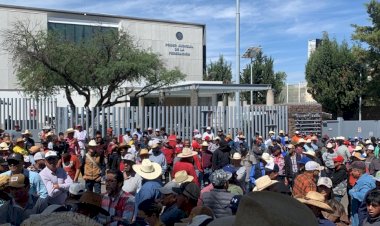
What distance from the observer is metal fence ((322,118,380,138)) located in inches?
1109

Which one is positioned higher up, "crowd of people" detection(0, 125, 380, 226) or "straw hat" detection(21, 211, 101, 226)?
"straw hat" detection(21, 211, 101, 226)

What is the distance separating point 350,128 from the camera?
28.6 m

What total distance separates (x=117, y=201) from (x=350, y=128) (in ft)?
80.4

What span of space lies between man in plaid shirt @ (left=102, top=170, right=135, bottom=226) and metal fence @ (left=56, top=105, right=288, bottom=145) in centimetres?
1517

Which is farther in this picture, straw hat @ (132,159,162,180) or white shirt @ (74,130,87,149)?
white shirt @ (74,130,87,149)

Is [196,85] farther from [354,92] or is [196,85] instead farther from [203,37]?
[203,37]

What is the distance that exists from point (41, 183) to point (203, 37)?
186 ft

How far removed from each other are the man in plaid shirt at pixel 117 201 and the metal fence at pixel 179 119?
49.8 ft

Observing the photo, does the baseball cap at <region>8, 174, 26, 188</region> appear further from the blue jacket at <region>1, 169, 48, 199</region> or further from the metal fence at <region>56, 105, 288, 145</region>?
the metal fence at <region>56, 105, 288, 145</region>

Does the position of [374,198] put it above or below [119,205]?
above

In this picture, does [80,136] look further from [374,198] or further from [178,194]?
[374,198]

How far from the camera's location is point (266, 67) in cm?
5403

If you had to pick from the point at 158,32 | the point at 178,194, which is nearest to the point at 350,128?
the point at 178,194

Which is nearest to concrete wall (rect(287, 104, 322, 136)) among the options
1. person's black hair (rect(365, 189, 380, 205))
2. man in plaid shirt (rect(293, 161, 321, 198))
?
man in plaid shirt (rect(293, 161, 321, 198))
